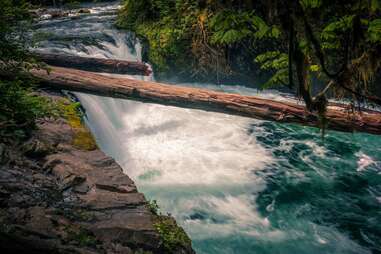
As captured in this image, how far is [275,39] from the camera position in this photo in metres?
9.41

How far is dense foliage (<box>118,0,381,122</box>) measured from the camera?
9.09 feet

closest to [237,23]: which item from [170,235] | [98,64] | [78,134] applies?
[170,235]

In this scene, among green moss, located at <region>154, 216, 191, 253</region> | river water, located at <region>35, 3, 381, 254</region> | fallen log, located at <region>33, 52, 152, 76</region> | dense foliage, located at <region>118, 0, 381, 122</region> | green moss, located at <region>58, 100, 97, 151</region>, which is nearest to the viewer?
dense foliage, located at <region>118, 0, 381, 122</region>

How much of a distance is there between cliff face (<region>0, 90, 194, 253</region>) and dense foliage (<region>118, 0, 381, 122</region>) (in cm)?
184

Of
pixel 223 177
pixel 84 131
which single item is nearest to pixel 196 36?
pixel 223 177

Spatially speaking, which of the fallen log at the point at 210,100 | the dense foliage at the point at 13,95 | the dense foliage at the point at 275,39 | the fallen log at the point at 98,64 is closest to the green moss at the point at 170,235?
the dense foliage at the point at 13,95

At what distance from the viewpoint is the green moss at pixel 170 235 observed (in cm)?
324

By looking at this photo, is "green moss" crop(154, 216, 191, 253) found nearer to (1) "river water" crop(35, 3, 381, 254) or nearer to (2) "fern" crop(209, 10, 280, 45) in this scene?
(1) "river water" crop(35, 3, 381, 254)

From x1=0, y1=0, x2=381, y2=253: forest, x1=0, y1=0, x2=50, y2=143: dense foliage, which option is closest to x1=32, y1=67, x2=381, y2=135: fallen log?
x1=0, y1=0, x2=381, y2=253: forest

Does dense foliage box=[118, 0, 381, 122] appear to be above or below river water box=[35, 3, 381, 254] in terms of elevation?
above

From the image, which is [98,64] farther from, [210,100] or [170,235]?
[170,235]

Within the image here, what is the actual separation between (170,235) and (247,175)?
11.6ft

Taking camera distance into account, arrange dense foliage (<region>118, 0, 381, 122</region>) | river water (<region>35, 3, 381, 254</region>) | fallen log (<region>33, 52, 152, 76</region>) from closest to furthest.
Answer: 1. dense foliage (<region>118, 0, 381, 122</region>)
2. river water (<region>35, 3, 381, 254</region>)
3. fallen log (<region>33, 52, 152, 76</region>)

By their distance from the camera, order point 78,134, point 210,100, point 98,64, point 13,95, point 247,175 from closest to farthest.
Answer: point 13,95
point 78,134
point 210,100
point 247,175
point 98,64
